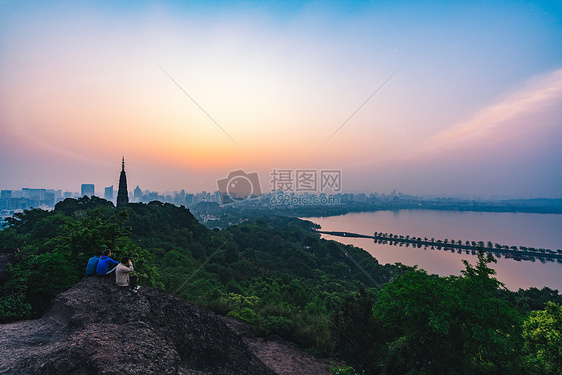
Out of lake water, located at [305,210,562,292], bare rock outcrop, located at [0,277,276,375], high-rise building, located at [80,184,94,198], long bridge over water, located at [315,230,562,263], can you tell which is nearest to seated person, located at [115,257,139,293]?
bare rock outcrop, located at [0,277,276,375]

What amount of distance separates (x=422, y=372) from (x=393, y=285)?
6.07 ft

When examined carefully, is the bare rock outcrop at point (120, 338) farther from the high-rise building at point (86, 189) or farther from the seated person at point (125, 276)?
the high-rise building at point (86, 189)

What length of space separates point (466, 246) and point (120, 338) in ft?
207

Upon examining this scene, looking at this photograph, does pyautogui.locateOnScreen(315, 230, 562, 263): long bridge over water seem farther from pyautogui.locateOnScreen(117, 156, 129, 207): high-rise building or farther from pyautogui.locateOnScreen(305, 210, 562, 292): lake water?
pyautogui.locateOnScreen(117, 156, 129, 207): high-rise building

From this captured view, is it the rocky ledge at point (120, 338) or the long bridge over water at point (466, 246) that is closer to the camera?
the rocky ledge at point (120, 338)

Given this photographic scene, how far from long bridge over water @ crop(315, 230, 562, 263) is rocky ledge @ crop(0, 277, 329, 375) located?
43.7 meters

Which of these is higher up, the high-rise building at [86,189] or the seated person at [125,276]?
the high-rise building at [86,189]

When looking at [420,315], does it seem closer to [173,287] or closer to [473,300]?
[473,300]

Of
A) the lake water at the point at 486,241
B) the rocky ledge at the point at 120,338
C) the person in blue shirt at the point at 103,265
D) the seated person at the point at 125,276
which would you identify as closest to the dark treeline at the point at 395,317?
the person in blue shirt at the point at 103,265

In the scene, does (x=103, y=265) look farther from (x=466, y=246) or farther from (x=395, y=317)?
(x=466, y=246)

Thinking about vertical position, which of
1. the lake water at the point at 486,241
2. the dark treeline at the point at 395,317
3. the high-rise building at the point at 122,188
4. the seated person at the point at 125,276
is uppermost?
the high-rise building at the point at 122,188

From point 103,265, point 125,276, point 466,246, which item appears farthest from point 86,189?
point 466,246

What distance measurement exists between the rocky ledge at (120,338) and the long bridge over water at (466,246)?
43654mm

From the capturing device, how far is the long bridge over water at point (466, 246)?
4569 cm
